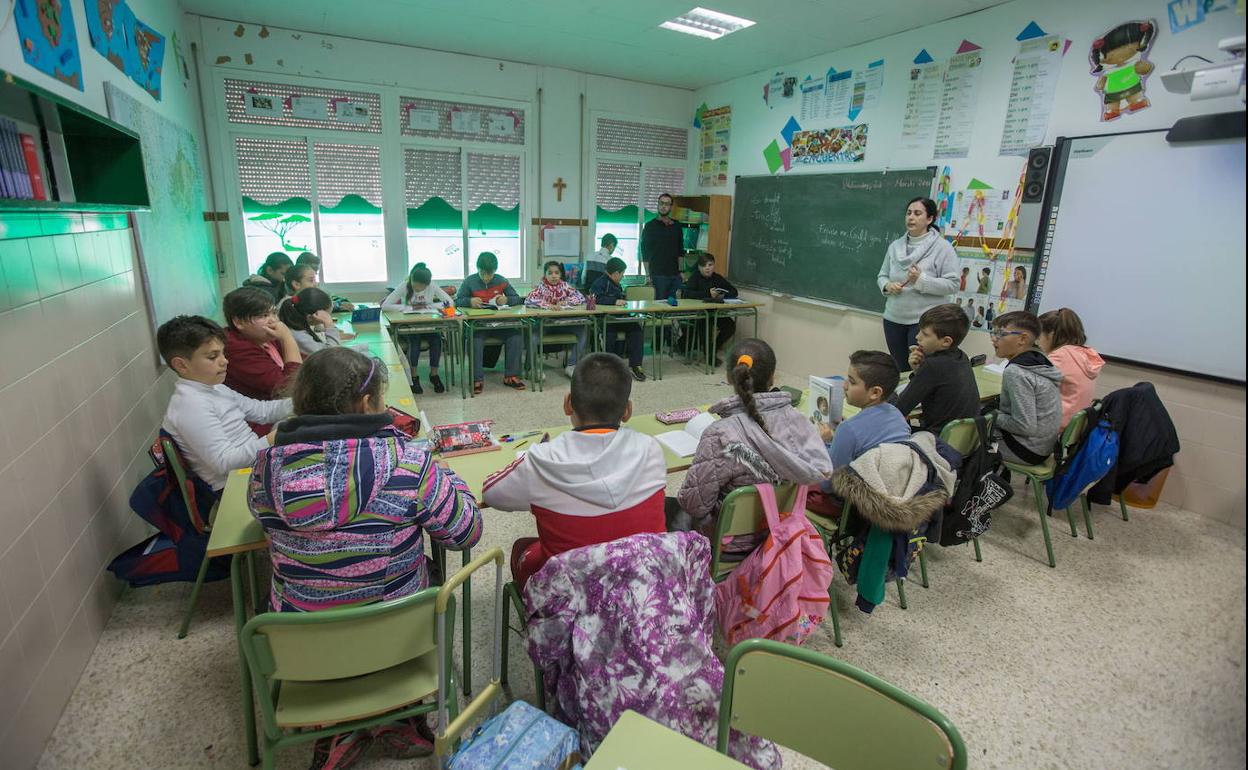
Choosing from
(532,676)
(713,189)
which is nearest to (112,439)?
(532,676)

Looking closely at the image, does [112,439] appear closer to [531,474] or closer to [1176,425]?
[531,474]

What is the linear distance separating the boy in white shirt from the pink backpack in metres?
1.61

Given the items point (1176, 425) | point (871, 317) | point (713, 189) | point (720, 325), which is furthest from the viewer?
point (713, 189)

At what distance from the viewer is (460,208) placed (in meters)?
6.59

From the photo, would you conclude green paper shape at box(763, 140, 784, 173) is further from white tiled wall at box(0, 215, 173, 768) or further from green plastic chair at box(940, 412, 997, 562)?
white tiled wall at box(0, 215, 173, 768)

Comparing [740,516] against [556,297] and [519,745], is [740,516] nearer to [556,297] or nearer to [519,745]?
[519,745]

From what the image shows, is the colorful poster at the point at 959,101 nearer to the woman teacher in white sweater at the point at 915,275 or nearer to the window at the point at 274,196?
the woman teacher in white sweater at the point at 915,275

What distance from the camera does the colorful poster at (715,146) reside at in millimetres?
6966

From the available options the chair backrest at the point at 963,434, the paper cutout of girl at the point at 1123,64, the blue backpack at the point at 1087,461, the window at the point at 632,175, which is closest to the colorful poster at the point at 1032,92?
the paper cutout of girl at the point at 1123,64

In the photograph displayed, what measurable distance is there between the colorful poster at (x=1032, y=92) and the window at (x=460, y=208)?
4.62m

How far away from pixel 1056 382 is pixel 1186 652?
241cm

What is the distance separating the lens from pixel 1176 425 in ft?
9.62

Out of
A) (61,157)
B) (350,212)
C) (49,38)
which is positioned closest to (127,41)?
(49,38)

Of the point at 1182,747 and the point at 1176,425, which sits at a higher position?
the point at 1182,747
